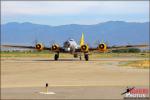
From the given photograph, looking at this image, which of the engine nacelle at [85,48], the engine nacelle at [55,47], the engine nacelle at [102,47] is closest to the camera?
the engine nacelle at [85,48]

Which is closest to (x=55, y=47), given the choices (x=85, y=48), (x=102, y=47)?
(x=85, y=48)

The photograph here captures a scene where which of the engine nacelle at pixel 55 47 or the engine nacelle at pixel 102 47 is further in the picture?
the engine nacelle at pixel 102 47

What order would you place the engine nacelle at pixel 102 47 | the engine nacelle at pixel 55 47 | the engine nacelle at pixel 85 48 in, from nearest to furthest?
1. the engine nacelle at pixel 85 48
2. the engine nacelle at pixel 55 47
3. the engine nacelle at pixel 102 47

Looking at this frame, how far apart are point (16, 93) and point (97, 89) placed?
13.2ft

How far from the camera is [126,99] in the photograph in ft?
56.3

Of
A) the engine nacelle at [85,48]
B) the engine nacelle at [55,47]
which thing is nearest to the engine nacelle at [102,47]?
the engine nacelle at [85,48]

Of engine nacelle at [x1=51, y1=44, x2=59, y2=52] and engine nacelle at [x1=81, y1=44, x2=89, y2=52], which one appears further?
engine nacelle at [x1=51, y1=44, x2=59, y2=52]

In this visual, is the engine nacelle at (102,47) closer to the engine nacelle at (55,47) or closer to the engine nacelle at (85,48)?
the engine nacelle at (85,48)

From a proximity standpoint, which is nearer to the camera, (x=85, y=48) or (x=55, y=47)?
(x=85, y=48)

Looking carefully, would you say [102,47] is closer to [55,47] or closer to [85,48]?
[85,48]

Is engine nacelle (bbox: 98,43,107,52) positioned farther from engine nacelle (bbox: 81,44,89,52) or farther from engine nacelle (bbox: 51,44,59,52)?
engine nacelle (bbox: 51,44,59,52)

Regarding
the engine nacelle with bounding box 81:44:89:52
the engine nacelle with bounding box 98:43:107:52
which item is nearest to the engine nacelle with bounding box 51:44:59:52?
the engine nacelle with bounding box 81:44:89:52

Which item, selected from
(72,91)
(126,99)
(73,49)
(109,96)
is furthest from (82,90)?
(73,49)

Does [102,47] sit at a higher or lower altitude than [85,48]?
higher
